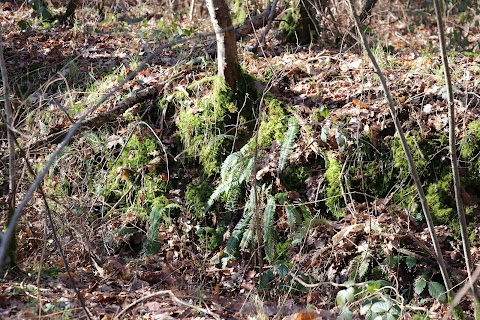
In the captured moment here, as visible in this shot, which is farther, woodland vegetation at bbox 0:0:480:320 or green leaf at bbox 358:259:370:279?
green leaf at bbox 358:259:370:279

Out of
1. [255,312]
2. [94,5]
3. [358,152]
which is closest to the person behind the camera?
[255,312]

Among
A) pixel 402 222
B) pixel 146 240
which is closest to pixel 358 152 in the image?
pixel 402 222

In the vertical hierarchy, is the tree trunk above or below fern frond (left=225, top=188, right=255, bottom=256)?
above

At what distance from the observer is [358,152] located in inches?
204

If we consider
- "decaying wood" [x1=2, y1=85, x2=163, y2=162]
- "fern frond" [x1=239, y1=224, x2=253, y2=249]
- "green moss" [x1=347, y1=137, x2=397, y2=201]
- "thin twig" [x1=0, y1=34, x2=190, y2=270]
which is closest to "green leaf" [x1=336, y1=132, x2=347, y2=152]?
"green moss" [x1=347, y1=137, x2=397, y2=201]

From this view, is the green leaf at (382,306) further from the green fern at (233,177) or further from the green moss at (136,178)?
the green moss at (136,178)

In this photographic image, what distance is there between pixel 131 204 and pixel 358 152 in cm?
231

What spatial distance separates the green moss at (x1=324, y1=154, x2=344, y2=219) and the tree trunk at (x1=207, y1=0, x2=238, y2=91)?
4.75 feet

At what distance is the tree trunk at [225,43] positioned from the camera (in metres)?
5.50

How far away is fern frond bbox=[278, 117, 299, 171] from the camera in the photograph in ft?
17.3

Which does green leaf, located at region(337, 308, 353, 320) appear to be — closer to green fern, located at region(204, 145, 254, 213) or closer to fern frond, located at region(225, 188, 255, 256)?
fern frond, located at region(225, 188, 255, 256)

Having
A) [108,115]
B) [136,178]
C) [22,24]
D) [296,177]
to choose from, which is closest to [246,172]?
[296,177]

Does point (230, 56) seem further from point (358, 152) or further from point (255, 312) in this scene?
point (255, 312)

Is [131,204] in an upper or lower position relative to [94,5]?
lower
